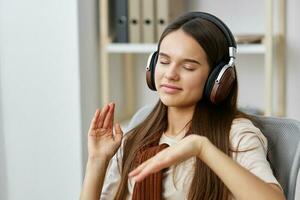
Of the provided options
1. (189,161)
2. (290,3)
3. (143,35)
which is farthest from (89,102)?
Result: (189,161)

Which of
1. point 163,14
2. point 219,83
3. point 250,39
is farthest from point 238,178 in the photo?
point 163,14

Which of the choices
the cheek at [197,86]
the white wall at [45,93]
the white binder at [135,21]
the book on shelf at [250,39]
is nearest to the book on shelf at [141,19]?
the white binder at [135,21]

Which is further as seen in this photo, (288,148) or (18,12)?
(18,12)

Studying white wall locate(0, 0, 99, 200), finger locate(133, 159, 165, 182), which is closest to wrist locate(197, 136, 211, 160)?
finger locate(133, 159, 165, 182)

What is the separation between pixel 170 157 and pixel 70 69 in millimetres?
1323

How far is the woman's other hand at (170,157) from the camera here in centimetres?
108

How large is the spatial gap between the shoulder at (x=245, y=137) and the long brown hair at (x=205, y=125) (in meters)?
0.01

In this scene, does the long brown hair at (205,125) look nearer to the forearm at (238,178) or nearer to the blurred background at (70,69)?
the forearm at (238,178)

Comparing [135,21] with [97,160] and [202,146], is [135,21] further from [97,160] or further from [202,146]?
[202,146]

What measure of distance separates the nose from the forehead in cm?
3

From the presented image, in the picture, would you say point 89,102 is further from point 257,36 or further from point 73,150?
point 257,36

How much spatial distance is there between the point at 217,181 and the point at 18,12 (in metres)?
1.38

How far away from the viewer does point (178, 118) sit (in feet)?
4.75

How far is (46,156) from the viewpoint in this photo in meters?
2.45
